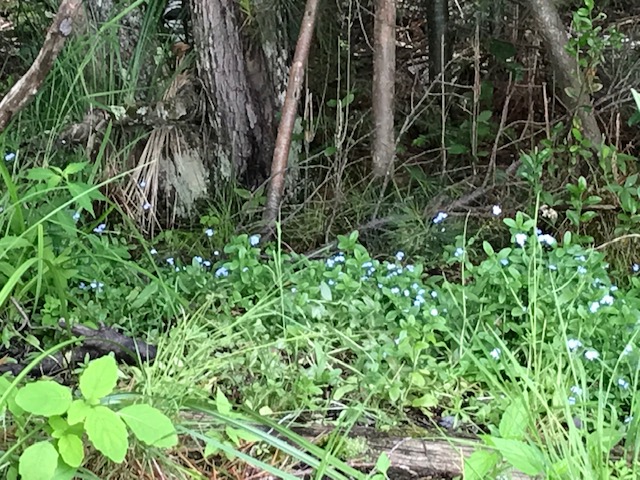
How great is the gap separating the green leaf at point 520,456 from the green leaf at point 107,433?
0.57 metres

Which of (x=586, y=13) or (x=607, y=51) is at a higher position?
(x=586, y=13)

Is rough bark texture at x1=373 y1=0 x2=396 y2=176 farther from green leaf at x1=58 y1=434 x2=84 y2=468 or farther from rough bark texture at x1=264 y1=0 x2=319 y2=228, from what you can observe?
green leaf at x1=58 y1=434 x2=84 y2=468

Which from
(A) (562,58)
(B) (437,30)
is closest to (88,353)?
(A) (562,58)

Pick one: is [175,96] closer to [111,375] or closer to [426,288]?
[426,288]

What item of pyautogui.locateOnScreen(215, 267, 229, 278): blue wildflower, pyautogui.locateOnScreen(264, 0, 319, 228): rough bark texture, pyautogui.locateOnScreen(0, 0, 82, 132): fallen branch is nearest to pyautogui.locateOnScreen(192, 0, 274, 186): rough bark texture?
pyautogui.locateOnScreen(264, 0, 319, 228): rough bark texture

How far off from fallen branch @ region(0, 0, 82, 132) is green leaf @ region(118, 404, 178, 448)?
91cm

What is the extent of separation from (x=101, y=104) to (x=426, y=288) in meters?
1.45

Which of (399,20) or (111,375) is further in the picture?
(399,20)

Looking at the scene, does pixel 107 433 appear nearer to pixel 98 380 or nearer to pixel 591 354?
pixel 98 380

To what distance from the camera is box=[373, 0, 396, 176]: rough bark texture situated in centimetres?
245

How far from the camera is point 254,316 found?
5.19 feet

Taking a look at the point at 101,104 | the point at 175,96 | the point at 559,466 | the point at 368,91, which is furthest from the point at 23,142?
the point at 559,466

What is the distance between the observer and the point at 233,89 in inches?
103

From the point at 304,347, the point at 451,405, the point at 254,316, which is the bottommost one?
the point at 451,405
